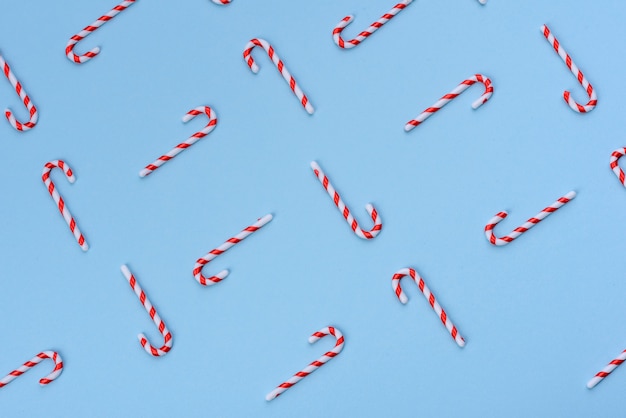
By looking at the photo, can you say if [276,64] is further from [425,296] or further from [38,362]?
[38,362]

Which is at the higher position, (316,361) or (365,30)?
(365,30)

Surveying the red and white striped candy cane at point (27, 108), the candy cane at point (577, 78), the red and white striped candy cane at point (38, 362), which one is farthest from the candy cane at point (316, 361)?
the red and white striped candy cane at point (27, 108)

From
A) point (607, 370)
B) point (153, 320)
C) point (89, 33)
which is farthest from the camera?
point (89, 33)

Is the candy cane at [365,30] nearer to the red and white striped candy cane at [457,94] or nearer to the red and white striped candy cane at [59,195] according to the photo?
the red and white striped candy cane at [457,94]

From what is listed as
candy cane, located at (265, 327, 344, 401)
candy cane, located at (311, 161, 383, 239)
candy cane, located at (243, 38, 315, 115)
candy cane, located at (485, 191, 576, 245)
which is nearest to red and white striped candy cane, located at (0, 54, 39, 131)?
candy cane, located at (243, 38, 315, 115)

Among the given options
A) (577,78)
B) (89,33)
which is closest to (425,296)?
(577,78)
